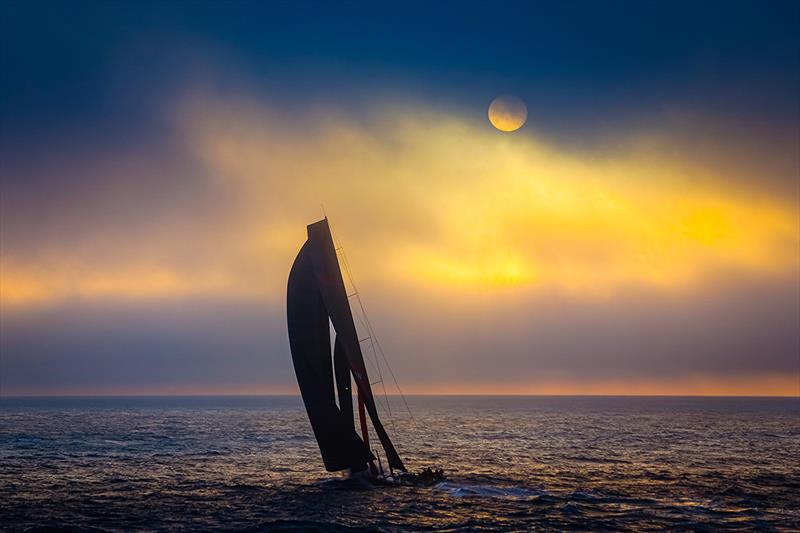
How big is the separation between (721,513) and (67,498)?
3749cm

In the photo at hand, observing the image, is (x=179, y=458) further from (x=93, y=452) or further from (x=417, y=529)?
(x=417, y=529)

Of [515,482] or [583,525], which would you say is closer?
[583,525]

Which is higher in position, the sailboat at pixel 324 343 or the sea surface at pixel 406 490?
the sailboat at pixel 324 343

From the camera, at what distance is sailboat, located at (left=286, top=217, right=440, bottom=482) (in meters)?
39.1

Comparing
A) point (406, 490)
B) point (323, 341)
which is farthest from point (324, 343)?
point (406, 490)

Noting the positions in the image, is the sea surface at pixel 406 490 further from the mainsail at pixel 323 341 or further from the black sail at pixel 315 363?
the mainsail at pixel 323 341

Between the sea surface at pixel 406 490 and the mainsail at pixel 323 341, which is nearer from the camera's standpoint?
the sea surface at pixel 406 490

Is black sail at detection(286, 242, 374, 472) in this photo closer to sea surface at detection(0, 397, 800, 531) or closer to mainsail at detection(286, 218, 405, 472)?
mainsail at detection(286, 218, 405, 472)

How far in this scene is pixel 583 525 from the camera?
31688 millimetres

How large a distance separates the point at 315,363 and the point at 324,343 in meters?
1.64

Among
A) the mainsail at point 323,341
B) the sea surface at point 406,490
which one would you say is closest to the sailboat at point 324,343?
the mainsail at point 323,341

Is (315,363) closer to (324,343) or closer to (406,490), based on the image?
(324,343)

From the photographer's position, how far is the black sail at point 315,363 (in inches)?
1550

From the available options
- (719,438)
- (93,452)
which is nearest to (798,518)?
(93,452)
